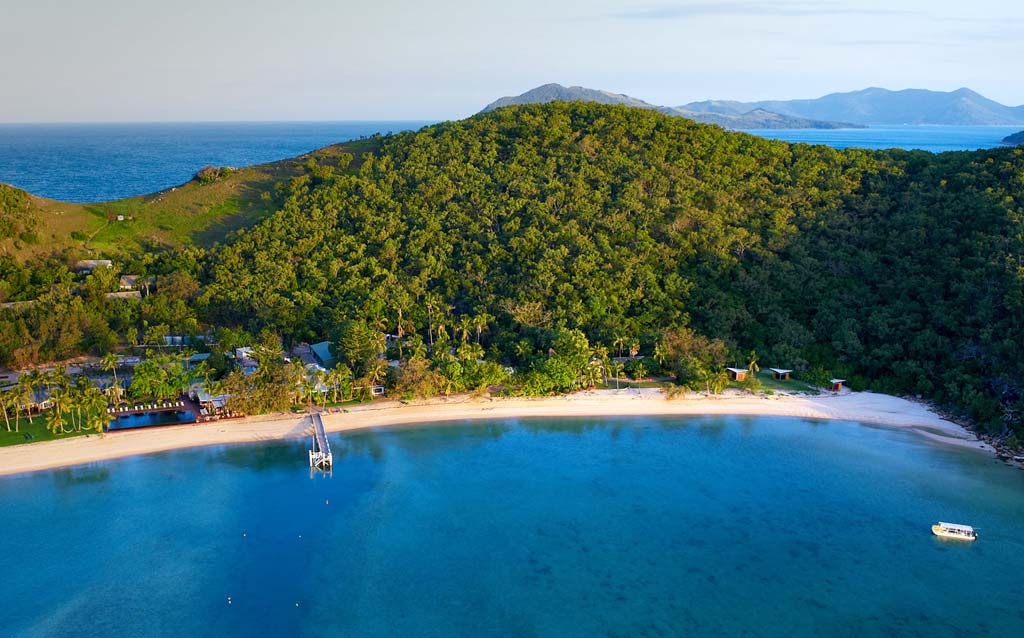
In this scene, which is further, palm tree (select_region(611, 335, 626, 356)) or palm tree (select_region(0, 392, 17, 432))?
palm tree (select_region(611, 335, 626, 356))

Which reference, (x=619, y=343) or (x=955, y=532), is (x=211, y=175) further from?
(x=955, y=532)

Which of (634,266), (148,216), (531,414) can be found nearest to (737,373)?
(634,266)

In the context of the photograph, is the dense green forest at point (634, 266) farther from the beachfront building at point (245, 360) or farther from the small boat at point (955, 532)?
the small boat at point (955, 532)

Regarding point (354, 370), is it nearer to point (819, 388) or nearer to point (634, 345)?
point (634, 345)

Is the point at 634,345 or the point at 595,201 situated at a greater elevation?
the point at 595,201

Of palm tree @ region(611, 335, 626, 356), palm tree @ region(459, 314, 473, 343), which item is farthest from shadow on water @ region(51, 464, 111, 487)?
palm tree @ region(611, 335, 626, 356)

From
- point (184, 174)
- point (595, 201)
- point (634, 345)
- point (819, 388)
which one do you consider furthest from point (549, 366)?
point (184, 174)

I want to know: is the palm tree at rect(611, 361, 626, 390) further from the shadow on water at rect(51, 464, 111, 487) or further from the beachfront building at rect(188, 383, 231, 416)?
the shadow on water at rect(51, 464, 111, 487)

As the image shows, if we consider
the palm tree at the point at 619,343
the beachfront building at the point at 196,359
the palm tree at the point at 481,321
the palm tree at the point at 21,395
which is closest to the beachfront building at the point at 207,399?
the beachfront building at the point at 196,359
